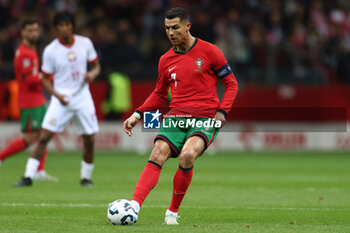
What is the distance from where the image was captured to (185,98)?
774cm

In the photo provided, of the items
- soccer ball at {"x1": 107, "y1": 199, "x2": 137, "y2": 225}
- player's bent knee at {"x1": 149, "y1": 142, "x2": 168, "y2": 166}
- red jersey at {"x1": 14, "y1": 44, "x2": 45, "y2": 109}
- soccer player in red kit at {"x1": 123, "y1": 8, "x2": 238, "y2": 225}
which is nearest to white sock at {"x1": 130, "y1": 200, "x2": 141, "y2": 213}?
soccer ball at {"x1": 107, "y1": 199, "x2": 137, "y2": 225}

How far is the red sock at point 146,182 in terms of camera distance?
7266 millimetres

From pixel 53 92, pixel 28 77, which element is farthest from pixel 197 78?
pixel 28 77

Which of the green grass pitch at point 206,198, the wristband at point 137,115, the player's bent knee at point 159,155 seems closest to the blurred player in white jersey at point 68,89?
→ the green grass pitch at point 206,198

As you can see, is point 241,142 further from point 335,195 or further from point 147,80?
point 335,195

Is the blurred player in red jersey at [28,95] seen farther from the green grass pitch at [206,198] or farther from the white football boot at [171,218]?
the white football boot at [171,218]

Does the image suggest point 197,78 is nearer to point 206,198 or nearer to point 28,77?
point 206,198

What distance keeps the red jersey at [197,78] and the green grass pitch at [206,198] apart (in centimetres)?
118

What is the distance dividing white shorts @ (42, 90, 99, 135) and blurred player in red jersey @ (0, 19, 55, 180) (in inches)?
49.7

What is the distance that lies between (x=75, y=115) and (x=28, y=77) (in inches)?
63.6

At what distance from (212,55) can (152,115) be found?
939mm

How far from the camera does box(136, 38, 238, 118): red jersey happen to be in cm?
771

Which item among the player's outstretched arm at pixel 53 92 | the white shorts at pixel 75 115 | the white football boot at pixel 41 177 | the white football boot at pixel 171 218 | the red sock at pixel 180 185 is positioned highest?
the player's outstretched arm at pixel 53 92

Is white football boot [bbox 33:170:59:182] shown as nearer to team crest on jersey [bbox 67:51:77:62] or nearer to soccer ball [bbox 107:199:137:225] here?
team crest on jersey [bbox 67:51:77:62]
